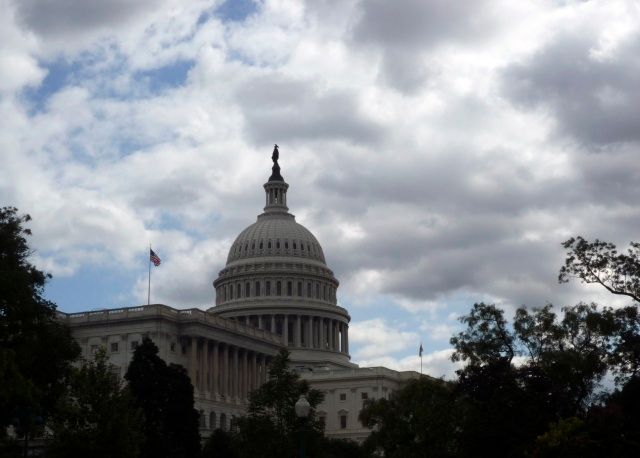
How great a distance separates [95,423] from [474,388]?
2488 centimetres

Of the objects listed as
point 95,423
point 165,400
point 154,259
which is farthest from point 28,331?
point 154,259

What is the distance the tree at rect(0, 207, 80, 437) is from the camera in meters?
71.2

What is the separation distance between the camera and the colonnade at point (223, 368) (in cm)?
16250

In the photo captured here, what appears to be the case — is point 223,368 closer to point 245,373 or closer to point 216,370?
point 216,370

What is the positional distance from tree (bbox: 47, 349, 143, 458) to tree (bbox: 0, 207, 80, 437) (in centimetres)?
209

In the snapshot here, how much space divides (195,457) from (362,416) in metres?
20.2

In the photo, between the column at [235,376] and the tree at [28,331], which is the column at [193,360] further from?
the tree at [28,331]

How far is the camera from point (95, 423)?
66438mm

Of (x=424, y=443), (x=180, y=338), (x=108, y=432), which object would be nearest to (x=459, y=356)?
(x=424, y=443)

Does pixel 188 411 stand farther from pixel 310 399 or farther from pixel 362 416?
pixel 310 399

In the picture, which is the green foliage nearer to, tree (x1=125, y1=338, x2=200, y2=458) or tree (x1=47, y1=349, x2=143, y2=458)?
tree (x1=125, y1=338, x2=200, y2=458)

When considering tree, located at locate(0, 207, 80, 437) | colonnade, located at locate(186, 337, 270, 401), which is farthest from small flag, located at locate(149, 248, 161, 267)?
tree, located at locate(0, 207, 80, 437)

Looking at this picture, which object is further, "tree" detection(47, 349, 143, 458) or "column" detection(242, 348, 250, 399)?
"column" detection(242, 348, 250, 399)

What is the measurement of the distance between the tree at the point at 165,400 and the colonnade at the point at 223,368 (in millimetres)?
51034
